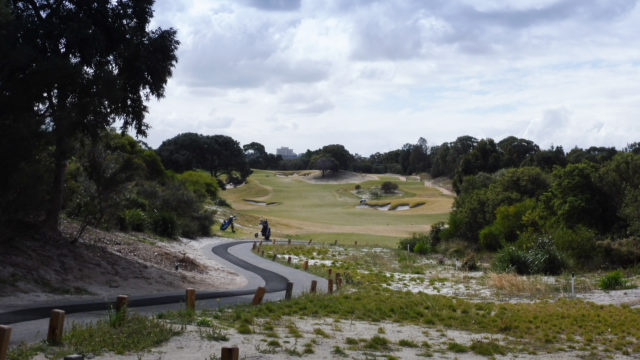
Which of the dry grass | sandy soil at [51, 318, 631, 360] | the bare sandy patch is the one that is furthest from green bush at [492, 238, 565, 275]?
the bare sandy patch

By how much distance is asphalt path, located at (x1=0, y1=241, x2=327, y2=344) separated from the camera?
1224 centimetres

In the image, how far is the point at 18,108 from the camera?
19.3 meters

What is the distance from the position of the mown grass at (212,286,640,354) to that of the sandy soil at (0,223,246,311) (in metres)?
5.72

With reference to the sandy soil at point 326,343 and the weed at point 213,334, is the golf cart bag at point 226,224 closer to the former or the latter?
the sandy soil at point 326,343

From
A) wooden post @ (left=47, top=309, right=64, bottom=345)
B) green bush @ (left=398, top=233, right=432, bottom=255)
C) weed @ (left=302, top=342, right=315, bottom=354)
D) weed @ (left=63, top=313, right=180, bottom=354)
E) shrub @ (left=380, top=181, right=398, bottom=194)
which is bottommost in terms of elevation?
green bush @ (left=398, top=233, right=432, bottom=255)

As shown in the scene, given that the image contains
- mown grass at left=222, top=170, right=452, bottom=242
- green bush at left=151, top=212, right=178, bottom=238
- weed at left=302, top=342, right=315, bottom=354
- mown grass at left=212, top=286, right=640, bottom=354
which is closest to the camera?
A: weed at left=302, top=342, right=315, bottom=354

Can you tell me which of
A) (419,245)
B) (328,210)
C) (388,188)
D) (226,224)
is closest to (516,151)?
(388,188)

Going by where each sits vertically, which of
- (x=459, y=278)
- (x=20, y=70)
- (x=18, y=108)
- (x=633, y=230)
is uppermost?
(x=20, y=70)

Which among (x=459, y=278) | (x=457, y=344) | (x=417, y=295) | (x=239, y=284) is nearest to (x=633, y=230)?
(x=459, y=278)

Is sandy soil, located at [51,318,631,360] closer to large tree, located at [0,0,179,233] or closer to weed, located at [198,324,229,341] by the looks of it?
weed, located at [198,324,229,341]

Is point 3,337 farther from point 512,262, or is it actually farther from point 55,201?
point 512,262

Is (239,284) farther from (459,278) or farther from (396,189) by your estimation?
(396,189)

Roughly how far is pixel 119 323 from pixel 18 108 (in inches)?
442

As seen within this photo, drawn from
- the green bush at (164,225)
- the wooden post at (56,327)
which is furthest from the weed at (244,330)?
the green bush at (164,225)
